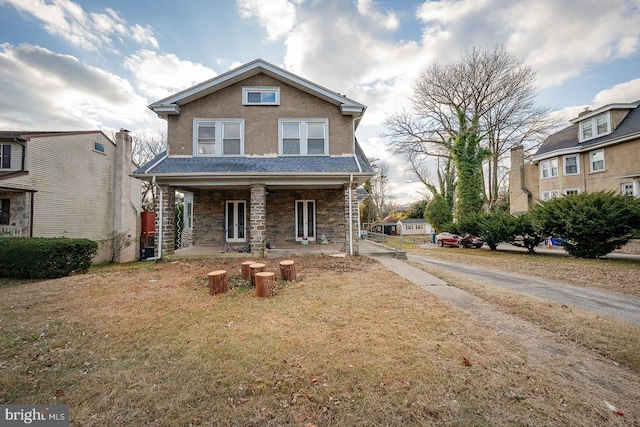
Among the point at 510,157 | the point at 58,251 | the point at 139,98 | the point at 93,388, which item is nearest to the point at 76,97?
the point at 139,98

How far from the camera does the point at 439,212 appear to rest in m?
28.9

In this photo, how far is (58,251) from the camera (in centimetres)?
824

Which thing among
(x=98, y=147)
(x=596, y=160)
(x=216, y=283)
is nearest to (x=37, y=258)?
(x=216, y=283)

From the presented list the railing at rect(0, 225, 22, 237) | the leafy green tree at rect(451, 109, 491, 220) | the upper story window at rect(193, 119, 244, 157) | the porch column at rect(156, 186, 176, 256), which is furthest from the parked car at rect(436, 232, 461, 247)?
the railing at rect(0, 225, 22, 237)

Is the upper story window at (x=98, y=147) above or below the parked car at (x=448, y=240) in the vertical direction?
above

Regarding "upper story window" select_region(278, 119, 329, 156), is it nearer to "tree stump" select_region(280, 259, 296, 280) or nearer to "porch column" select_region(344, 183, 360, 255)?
"porch column" select_region(344, 183, 360, 255)

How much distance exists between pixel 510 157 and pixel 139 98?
3109 centimetres

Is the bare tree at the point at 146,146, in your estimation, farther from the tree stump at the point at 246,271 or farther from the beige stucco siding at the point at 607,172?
the beige stucco siding at the point at 607,172

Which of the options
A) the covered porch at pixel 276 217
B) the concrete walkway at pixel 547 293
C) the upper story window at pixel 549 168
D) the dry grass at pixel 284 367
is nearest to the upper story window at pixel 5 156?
the covered porch at pixel 276 217

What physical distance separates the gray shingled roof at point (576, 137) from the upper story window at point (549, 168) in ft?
2.66

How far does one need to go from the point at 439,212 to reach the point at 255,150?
23.9 metres

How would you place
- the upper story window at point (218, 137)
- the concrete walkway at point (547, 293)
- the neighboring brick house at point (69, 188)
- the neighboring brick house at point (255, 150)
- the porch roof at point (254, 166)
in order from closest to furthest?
the concrete walkway at point (547, 293) → the porch roof at point (254, 166) → the neighboring brick house at point (255, 150) → the upper story window at point (218, 137) → the neighboring brick house at point (69, 188)

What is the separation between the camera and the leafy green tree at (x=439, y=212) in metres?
28.8

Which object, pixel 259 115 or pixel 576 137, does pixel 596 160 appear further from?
pixel 259 115
